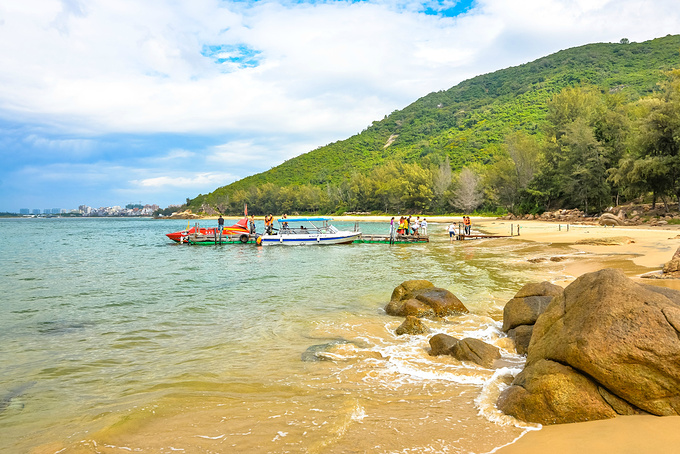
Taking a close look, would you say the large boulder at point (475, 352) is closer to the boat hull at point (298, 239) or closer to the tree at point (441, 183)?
the boat hull at point (298, 239)

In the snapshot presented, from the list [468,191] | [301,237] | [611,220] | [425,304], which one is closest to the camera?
[425,304]

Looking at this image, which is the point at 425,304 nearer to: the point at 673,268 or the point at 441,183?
the point at 673,268

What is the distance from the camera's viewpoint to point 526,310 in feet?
26.0

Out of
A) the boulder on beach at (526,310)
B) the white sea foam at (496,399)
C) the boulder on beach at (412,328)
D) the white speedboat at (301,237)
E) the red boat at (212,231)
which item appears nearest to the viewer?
the white sea foam at (496,399)

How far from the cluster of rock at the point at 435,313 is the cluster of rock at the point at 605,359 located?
1509 mm

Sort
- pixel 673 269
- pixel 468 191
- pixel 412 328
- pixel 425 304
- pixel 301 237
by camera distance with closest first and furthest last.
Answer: pixel 412 328 < pixel 425 304 < pixel 673 269 < pixel 301 237 < pixel 468 191

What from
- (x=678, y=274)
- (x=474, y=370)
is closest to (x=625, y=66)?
(x=678, y=274)

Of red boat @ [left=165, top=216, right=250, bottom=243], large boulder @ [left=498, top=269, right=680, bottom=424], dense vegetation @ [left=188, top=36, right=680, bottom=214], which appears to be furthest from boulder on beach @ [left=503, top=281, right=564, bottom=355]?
dense vegetation @ [left=188, top=36, right=680, bottom=214]

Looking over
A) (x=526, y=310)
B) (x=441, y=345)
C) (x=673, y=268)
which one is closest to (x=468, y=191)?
(x=673, y=268)

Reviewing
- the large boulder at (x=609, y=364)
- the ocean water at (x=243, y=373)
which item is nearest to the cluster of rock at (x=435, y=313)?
the ocean water at (x=243, y=373)

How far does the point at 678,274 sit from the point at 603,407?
31.3 ft

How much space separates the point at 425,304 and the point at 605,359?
20.1 ft

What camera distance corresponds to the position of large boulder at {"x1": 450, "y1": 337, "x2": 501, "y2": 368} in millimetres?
6707

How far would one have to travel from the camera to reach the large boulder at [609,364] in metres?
4.25
